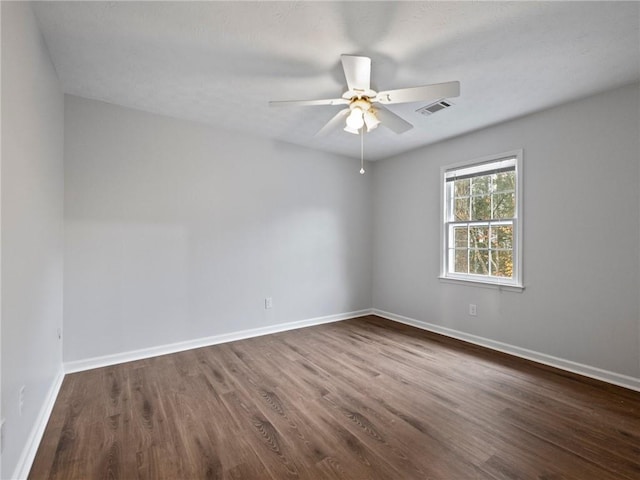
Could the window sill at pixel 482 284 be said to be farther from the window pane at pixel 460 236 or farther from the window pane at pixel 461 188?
the window pane at pixel 461 188

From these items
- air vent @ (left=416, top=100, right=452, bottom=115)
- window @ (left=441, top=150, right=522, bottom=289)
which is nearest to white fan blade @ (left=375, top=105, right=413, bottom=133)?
air vent @ (left=416, top=100, right=452, bottom=115)

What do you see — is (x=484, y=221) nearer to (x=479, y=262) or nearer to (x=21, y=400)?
(x=479, y=262)

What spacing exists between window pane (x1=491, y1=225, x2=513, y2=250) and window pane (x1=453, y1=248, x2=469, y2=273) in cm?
38

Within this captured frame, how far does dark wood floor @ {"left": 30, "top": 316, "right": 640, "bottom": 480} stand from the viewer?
158 centimetres

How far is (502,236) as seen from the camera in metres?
3.30

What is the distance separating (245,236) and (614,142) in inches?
146

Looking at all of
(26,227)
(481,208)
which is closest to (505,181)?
(481,208)

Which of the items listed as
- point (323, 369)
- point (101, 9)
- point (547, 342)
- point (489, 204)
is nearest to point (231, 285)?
point (323, 369)

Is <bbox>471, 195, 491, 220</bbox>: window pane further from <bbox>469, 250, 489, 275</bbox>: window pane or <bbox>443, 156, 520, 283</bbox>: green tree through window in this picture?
<bbox>469, 250, 489, 275</bbox>: window pane

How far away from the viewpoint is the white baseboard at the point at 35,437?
1479mm

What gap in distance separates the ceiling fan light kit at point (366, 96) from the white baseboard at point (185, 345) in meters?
2.58

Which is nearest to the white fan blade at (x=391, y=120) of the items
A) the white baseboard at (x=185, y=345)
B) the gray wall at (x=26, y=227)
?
the gray wall at (x=26, y=227)

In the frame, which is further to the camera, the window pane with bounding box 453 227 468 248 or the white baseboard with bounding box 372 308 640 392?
the window pane with bounding box 453 227 468 248

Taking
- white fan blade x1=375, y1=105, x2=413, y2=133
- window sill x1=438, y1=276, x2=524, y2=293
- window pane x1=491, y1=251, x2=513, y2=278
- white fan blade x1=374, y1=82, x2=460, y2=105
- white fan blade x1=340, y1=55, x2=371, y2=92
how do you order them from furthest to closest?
window pane x1=491, y1=251, x2=513, y2=278 < window sill x1=438, y1=276, x2=524, y2=293 < white fan blade x1=375, y1=105, x2=413, y2=133 < white fan blade x1=374, y1=82, x2=460, y2=105 < white fan blade x1=340, y1=55, x2=371, y2=92
